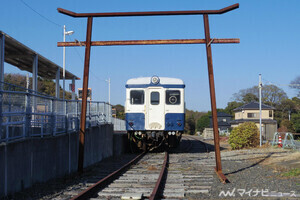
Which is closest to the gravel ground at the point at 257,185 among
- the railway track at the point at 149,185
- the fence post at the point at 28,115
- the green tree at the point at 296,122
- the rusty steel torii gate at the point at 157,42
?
the railway track at the point at 149,185

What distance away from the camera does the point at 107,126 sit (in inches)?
669

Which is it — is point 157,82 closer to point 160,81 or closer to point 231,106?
point 160,81

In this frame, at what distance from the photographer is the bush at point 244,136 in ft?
66.6

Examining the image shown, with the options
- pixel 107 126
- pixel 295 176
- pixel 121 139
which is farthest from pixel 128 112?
pixel 295 176

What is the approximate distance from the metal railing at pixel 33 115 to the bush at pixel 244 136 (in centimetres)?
1048

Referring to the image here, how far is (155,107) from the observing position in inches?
675

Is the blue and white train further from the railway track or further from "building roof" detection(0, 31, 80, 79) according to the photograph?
the railway track

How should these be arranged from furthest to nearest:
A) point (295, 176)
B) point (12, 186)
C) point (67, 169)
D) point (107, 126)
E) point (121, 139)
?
point (121, 139), point (107, 126), point (67, 169), point (295, 176), point (12, 186)

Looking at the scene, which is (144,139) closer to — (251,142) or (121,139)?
(121,139)

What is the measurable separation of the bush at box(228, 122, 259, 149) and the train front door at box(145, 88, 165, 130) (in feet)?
18.1

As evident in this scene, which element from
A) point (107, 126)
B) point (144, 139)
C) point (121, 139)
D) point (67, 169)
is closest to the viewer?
point (67, 169)

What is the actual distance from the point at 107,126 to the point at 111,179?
7638mm

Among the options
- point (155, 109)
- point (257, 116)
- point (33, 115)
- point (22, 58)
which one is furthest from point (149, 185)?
point (257, 116)

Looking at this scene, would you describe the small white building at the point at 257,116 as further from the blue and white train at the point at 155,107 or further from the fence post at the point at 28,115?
the fence post at the point at 28,115
